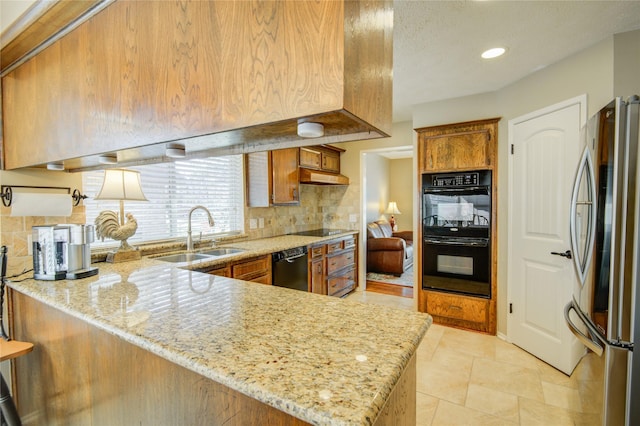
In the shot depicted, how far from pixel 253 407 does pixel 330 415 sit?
1.00ft

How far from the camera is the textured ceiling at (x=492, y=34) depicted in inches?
67.3

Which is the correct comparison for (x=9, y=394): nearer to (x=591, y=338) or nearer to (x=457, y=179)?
(x=591, y=338)

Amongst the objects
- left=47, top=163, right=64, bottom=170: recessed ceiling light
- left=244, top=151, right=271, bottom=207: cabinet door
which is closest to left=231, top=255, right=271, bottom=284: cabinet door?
left=244, top=151, right=271, bottom=207: cabinet door

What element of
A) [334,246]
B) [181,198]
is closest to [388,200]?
[334,246]

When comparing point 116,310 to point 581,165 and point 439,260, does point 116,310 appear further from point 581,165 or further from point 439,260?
point 439,260

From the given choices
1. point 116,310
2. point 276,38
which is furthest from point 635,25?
point 116,310

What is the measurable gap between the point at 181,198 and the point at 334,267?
82.6 inches

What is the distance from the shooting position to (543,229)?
2.47 m

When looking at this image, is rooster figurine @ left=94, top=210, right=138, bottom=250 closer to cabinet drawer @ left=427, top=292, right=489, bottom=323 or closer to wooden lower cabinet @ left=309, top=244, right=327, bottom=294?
wooden lower cabinet @ left=309, top=244, right=327, bottom=294

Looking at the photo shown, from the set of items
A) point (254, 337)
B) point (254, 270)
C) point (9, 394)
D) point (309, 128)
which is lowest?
point (9, 394)

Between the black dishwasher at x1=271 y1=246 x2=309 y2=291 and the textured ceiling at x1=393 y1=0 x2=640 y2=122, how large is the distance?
203cm

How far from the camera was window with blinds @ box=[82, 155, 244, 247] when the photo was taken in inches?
92.4

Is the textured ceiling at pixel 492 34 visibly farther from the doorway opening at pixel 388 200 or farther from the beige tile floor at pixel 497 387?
the doorway opening at pixel 388 200

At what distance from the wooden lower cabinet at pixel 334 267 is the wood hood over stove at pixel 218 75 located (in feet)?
7.66
